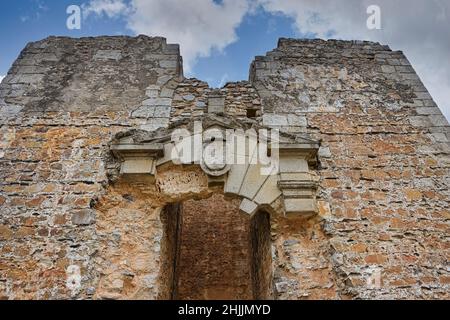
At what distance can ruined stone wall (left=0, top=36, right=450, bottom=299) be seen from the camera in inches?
121

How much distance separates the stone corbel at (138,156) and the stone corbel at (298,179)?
4.08 feet

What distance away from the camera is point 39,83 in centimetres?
437

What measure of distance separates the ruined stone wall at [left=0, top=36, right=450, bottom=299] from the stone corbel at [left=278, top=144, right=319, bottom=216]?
0.15m

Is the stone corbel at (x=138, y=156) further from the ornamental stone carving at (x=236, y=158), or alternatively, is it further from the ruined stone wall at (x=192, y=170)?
the ruined stone wall at (x=192, y=170)

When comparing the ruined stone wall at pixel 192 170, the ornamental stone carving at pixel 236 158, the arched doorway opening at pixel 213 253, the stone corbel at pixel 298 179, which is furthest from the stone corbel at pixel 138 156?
the arched doorway opening at pixel 213 253

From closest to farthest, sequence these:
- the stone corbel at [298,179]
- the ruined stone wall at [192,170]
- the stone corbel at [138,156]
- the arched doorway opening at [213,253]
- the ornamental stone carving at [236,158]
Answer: the ruined stone wall at [192,170], the stone corbel at [298,179], the ornamental stone carving at [236,158], the stone corbel at [138,156], the arched doorway opening at [213,253]

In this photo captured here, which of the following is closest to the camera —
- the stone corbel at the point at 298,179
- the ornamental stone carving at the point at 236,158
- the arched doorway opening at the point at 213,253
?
the stone corbel at the point at 298,179

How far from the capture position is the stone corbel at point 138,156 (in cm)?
350

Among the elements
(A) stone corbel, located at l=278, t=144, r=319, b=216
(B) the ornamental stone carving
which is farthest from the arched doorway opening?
(A) stone corbel, located at l=278, t=144, r=319, b=216

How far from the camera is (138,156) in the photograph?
141 inches

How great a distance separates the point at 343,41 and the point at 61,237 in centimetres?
440

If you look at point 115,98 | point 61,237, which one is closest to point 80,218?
point 61,237
